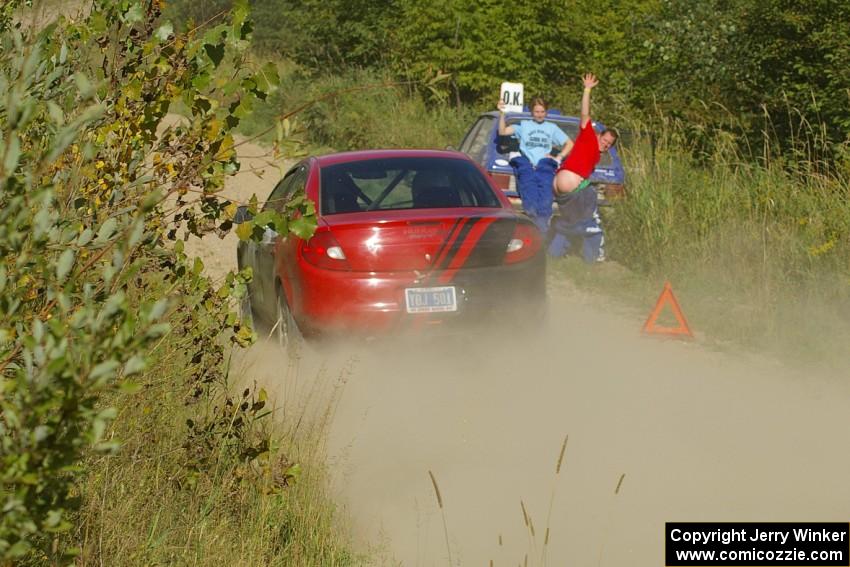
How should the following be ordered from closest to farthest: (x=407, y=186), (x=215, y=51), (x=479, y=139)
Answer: (x=215, y=51), (x=407, y=186), (x=479, y=139)

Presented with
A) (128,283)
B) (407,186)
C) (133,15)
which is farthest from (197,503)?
(407,186)

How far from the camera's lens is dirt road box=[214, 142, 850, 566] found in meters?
5.74

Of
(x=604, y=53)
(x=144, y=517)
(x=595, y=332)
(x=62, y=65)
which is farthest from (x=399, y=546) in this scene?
(x=604, y=53)

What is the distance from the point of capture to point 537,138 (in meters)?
15.7

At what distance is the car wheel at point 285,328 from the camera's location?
9.41 meters

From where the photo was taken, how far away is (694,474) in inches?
255

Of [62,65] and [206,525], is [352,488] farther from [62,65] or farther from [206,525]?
[62,65]

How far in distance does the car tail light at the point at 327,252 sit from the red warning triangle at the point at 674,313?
9.53ft

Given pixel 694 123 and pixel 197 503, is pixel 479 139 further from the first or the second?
pixel 197 503

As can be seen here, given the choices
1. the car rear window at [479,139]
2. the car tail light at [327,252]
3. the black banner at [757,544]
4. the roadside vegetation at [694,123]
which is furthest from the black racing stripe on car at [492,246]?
the car rear window at [479,139]

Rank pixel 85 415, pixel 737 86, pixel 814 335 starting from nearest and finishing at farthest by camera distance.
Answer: pixel 85 415 → pixel 814 335 → pixel 737 86

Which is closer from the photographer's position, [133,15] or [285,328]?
[133,15]

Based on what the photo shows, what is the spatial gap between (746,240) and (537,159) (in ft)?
11.2

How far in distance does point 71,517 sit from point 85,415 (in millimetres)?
2328
